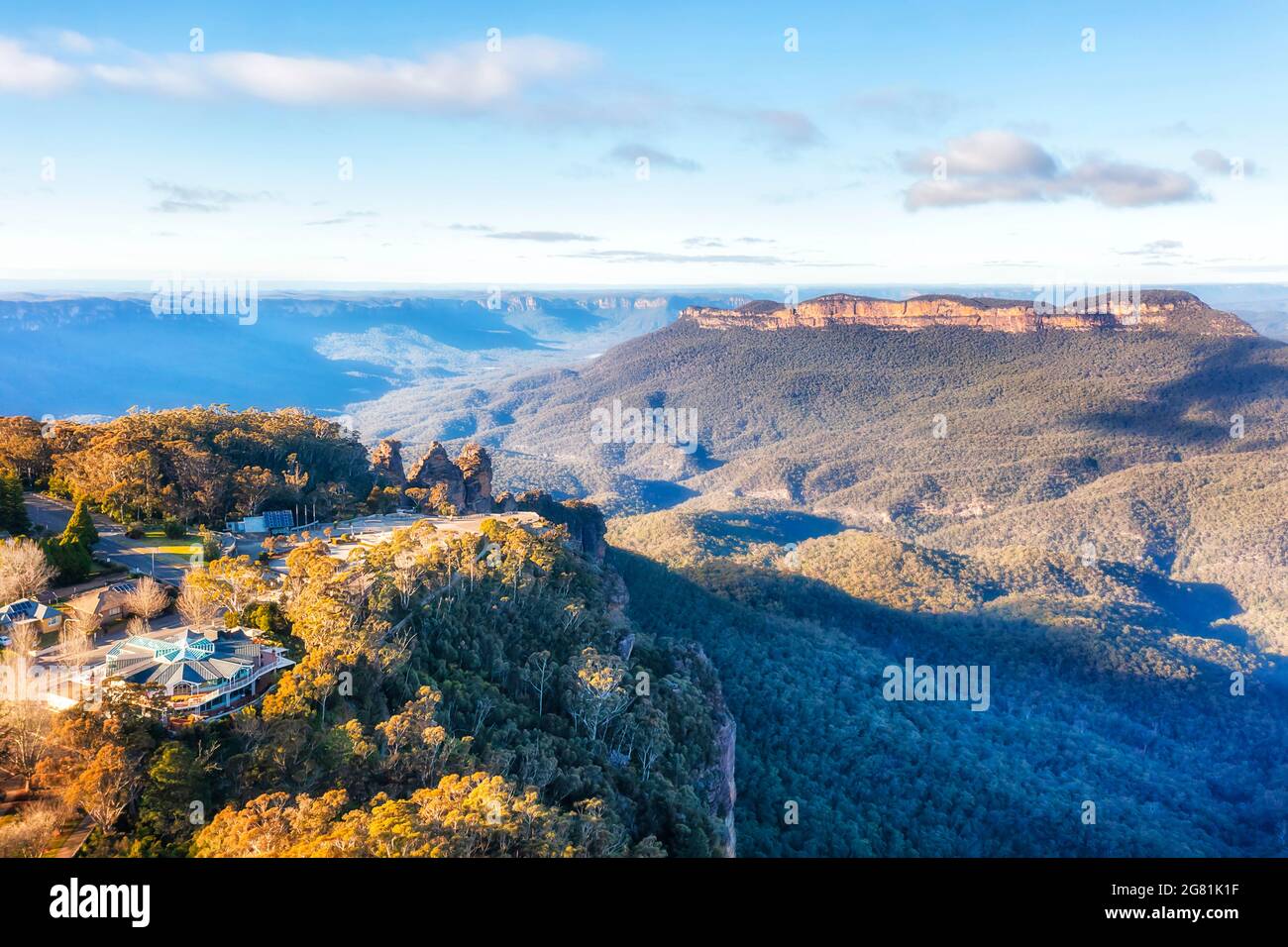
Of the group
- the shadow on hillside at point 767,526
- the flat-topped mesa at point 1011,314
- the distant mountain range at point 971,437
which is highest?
the flat-topped mesa at point 1011,314

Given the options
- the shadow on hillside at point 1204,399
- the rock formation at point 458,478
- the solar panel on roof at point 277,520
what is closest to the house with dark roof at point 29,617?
the solar panel on roof at point 277,520

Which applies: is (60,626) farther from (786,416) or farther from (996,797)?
(786,416)

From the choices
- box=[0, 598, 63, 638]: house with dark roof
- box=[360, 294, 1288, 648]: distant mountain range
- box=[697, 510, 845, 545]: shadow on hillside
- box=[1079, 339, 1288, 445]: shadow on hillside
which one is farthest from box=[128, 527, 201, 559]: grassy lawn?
box=[1079, 339, 1288, 445]: shadow on hillside

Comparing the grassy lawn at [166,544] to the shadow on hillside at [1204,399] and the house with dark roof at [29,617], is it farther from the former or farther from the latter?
the shadow on hillside at [1204,399]

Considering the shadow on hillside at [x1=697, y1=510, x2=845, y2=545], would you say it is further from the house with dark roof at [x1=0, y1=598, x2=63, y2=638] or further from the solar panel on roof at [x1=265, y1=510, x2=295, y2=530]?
the house with dark roof at [x1=0, y1=598, x2=63, y2=638]

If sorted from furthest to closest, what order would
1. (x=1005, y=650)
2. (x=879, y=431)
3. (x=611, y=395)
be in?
(x=611, y=395) < (x=879, y=431) < (x=1005, y=650)
